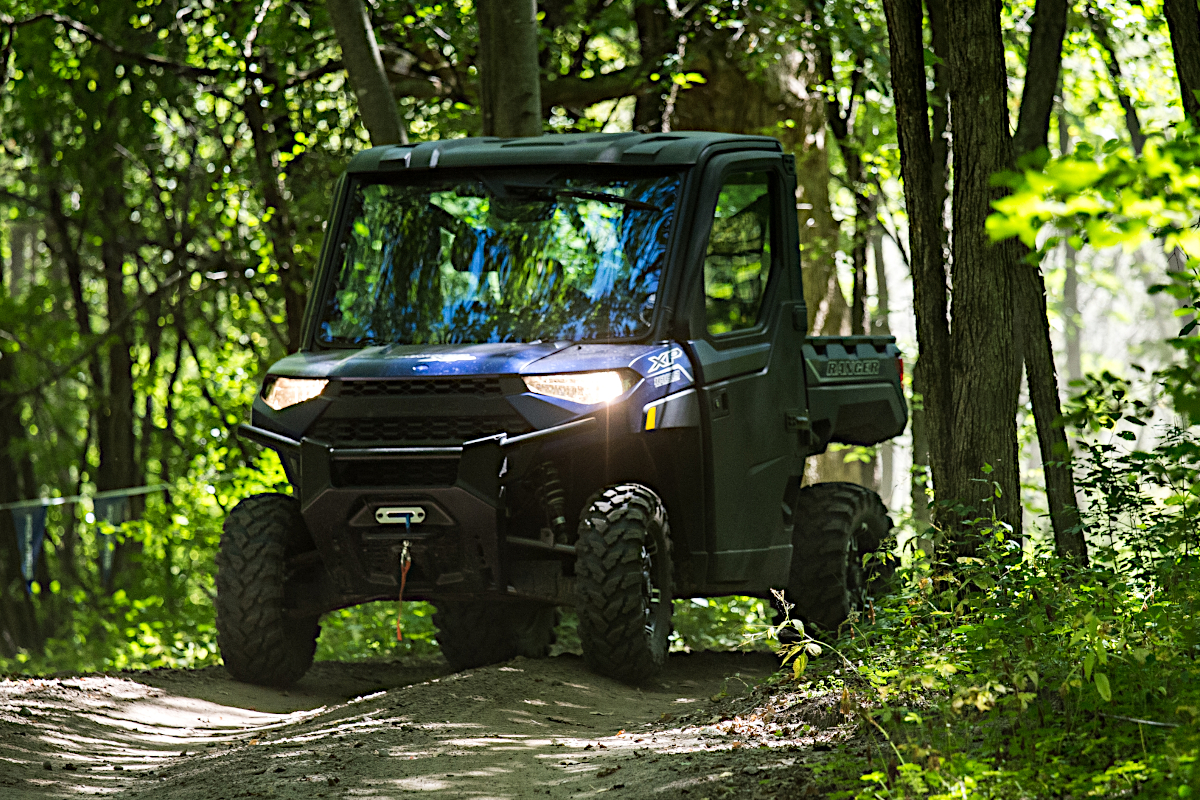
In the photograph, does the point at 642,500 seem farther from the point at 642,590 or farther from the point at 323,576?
the point at 323,576

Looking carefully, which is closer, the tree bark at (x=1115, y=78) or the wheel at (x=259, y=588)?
the wheel at (x=259, y=588)

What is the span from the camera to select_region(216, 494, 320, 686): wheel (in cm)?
691

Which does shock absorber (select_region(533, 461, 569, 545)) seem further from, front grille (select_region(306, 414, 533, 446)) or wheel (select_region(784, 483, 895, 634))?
wheel (select_region(784, 483, 895, 634))

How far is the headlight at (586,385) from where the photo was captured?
21.1 ft

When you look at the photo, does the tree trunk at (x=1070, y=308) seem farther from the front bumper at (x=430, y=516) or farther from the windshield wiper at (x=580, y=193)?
the front bumper at (x=430, y=516)

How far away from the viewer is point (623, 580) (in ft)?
20.8

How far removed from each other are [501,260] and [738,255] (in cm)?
126

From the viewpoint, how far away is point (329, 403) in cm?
657

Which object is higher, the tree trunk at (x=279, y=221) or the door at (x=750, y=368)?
the tree trunk at (x=279, y=221)

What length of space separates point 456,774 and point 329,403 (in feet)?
7.19

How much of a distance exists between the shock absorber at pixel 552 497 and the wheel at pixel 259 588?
4.51 ft

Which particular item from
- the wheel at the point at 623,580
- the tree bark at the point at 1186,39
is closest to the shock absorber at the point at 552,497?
the wheel at the point at 623,580

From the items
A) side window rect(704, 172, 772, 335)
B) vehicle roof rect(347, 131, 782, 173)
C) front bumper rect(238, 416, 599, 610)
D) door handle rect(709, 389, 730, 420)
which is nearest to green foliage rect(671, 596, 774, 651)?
side window rect(704, 172, 772, 335)

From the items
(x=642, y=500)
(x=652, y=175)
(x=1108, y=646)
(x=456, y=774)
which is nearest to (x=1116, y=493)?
(x=1108, y=646)
